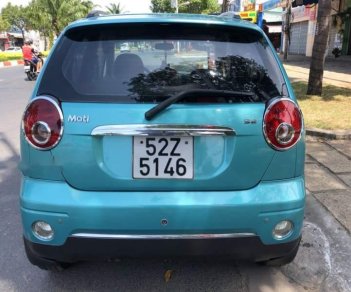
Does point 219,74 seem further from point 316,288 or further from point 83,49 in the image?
point 316,288

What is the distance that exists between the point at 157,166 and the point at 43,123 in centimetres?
66

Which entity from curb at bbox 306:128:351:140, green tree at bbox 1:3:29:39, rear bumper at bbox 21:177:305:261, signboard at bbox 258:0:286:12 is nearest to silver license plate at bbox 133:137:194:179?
rear bumper at bbox 21:177:305:261

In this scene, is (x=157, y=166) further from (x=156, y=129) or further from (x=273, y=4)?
(x=273, y=4)

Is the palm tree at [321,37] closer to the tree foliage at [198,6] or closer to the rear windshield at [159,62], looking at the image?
the rear windshield at [159,62]

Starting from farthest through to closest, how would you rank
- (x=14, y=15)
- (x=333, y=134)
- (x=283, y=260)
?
(x=14, y=15), (x=333, y=134), (x=283, y=260)

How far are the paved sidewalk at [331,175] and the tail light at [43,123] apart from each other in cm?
257

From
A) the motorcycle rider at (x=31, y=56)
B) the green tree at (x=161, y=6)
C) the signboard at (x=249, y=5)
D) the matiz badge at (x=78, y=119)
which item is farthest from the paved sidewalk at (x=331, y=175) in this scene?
the green tree at (x=161, y=6)

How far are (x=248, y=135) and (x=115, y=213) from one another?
83 cm

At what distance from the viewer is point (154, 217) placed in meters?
2.41

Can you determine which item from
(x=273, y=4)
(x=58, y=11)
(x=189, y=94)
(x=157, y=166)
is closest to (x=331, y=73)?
(x=189, y=94)

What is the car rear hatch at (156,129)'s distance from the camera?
2.41 metres

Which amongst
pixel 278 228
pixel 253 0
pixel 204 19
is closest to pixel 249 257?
pixel 278 228

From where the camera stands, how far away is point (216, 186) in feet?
8.09

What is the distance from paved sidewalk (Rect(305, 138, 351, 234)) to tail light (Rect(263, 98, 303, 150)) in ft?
5.32
